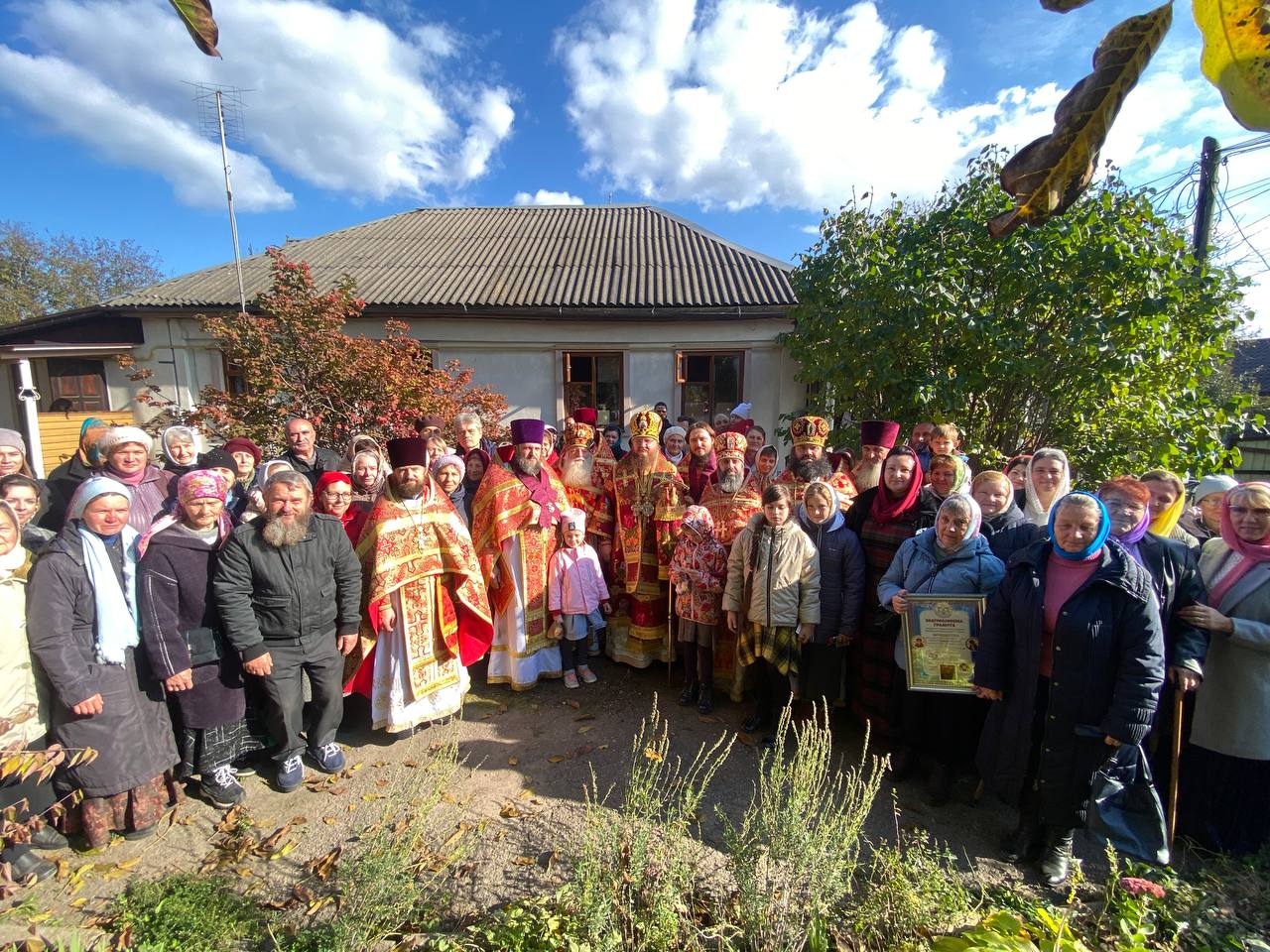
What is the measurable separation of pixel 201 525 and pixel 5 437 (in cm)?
205

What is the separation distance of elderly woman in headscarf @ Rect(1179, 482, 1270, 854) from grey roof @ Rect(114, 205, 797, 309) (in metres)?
9.65

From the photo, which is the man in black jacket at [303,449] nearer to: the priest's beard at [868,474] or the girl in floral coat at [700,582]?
the girl in floral coat at [700,582]

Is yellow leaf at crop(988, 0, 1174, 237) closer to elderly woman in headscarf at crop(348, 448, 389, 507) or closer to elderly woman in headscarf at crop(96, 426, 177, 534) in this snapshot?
elderly woman in headscarf at crop(348, 448, 389, 507)

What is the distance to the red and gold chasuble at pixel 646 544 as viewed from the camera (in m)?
4.87

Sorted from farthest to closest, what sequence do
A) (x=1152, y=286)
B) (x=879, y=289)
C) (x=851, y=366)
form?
(x=851, y=366), (x=879, y=289), (x=1152, y=286)

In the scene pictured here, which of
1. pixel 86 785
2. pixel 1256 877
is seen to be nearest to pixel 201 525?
pixel 86 785

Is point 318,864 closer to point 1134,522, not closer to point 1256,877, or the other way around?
point 1256,877

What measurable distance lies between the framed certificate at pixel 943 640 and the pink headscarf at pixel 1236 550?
115 centimetres

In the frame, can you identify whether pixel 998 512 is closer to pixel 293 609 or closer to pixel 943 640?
pixel 943 640

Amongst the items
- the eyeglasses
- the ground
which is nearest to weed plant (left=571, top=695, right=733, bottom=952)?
the ground

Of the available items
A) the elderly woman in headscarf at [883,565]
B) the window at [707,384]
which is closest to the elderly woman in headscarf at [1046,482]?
the elderly woman in headscarf at [883,565]

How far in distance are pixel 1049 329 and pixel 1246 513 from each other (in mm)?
2956

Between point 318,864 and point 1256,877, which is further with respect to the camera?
point 318,864

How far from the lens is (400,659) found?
162 inches
